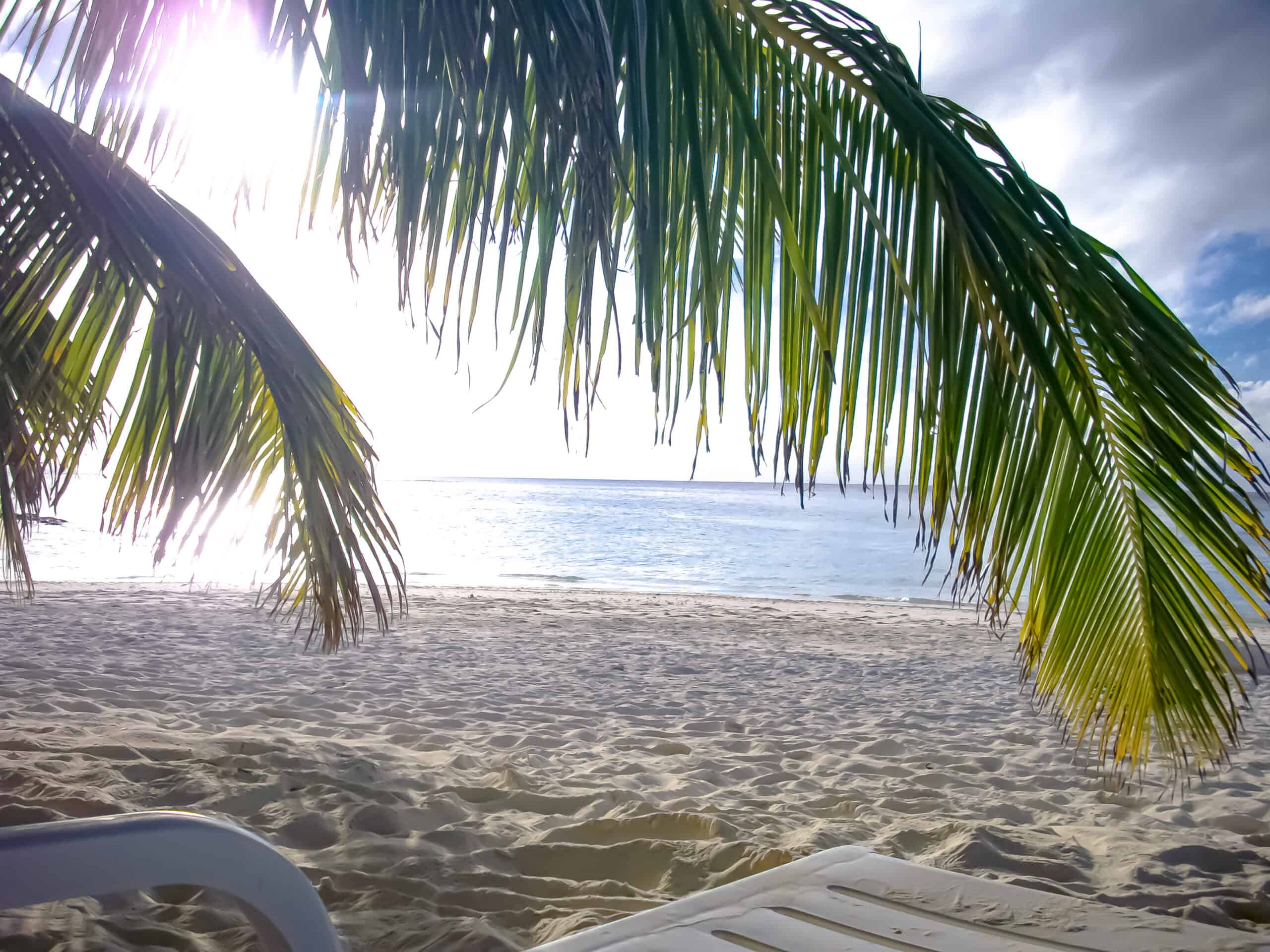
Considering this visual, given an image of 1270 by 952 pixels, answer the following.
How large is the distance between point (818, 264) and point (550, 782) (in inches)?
108

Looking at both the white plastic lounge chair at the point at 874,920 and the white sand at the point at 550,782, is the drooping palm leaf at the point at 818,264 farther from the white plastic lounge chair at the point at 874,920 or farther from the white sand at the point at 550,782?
the white sand at the point at 550,782

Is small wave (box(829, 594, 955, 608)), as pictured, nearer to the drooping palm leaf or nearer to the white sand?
the white sand

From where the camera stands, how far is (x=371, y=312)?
1542 millimetres

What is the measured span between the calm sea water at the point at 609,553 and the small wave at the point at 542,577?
0.06 m

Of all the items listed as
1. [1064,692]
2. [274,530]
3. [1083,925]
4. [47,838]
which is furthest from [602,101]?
[274,530]

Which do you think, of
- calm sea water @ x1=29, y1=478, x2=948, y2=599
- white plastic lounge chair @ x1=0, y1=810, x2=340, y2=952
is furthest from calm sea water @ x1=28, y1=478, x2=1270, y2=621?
white plastic lounge chair @ x1=0, y1=810, x2=340, y2=952

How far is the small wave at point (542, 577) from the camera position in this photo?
16.5 meters

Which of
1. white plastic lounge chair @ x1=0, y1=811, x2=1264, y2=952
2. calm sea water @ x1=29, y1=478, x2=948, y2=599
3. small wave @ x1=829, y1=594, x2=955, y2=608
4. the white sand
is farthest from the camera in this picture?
calm sea water @ x1=29, y1=478, x2=948, y2=599

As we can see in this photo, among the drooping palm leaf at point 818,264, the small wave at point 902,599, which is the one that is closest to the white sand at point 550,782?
the drooping palm leaf at point 818,264

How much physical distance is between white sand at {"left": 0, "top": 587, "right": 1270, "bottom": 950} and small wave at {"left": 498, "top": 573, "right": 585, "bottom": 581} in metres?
9.49

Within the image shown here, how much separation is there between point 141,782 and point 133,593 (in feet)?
28.9

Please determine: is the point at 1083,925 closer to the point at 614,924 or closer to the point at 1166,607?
the point at 1166,607

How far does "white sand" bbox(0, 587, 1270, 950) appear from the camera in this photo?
8.07ft

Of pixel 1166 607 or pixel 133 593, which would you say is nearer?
pixel 1166 607
